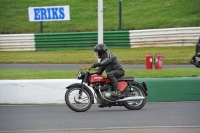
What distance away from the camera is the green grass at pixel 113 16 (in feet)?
107

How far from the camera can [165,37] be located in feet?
90.0

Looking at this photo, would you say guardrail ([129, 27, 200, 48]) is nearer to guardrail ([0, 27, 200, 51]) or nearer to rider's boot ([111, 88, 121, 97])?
guardrail ([0, 27, 200, 51])

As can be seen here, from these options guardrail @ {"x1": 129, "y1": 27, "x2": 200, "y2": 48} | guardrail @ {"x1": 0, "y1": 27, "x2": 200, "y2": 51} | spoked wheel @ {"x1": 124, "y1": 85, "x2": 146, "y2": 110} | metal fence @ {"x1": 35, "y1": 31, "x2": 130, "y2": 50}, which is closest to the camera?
spoked wheel @ {"x1": 124, "y1": 85, "x2": 146, "y2": 110}

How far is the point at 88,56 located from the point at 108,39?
73.0 inches

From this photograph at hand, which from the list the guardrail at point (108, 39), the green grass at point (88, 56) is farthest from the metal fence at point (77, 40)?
the green grass at point (88, 56)

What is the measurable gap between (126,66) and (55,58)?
443 centimetres

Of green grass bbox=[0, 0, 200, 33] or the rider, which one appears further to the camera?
green grass bbox=[0, 0, 200, 33]

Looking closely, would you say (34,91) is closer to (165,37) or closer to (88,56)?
(88,56)

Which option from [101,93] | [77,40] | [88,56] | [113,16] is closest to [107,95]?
[101,93]

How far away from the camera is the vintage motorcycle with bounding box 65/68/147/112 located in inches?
465

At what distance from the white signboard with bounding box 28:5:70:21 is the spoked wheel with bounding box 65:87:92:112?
59.9ft

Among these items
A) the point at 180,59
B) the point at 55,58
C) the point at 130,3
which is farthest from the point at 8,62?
the point at 130,3

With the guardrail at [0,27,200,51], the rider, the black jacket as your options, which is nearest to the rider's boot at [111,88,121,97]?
the rider

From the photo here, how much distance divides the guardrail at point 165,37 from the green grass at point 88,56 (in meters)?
0.27
